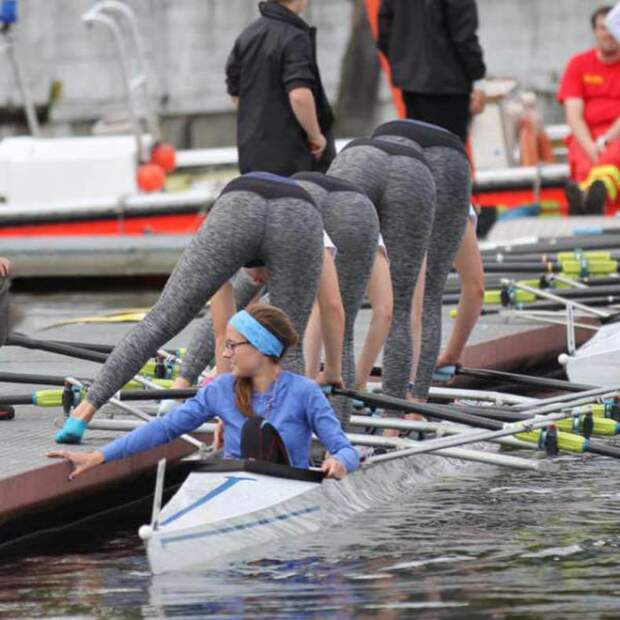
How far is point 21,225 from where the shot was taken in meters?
19.3

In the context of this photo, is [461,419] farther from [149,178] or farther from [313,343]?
[149,178]

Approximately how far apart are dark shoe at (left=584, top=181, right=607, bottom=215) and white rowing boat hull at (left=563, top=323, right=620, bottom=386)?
5.53 meters

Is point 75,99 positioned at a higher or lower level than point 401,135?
lower

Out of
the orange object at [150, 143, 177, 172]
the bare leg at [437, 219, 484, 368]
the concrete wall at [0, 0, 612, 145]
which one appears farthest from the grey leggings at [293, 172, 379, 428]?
the concrete wall at [0, 0, 612, 145]

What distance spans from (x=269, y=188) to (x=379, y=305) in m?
0.94

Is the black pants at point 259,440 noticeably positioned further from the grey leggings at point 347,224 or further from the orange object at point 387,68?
the orange object at point 387,68

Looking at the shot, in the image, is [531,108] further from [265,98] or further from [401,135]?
[401,135]

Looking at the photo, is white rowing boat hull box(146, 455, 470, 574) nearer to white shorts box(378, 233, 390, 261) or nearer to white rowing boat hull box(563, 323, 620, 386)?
white shorts box(378, 233, 390, 261)

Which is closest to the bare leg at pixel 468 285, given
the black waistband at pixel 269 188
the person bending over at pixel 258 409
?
the black waistband at pixel 269 188

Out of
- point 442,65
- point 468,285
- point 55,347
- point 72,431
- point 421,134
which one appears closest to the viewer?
point 72,431

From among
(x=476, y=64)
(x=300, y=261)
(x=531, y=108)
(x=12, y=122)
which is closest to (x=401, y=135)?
(x=300, y=261)

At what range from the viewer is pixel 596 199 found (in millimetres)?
16375

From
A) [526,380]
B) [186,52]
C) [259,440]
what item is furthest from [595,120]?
[186,52]

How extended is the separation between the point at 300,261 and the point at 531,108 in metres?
12.6
